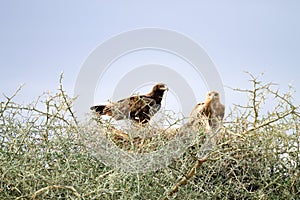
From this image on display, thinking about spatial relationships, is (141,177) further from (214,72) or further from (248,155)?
(214,72)

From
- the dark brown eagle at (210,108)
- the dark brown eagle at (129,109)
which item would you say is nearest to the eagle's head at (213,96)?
the dark brown eagle at (210,108)

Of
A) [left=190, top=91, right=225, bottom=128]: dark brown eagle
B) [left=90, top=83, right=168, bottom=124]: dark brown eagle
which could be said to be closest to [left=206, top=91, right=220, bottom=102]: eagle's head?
[left=190, top=91, right=225, bottom=128]: dark brown eagle

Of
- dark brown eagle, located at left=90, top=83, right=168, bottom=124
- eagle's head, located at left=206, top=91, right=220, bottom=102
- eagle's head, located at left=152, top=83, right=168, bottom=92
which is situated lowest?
dark brown eagle, located at left=90, top=83, right=168, bottom=124

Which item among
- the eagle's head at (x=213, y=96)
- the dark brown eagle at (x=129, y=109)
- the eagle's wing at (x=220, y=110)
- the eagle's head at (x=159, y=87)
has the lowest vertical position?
the dark brown eagle at (x=129, y=109)

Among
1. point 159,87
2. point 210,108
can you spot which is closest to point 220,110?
point 210,108

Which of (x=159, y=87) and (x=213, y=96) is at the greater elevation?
(x=159, y=87)

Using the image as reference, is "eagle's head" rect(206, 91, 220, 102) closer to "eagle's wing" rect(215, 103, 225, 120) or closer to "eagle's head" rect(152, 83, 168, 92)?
"eagle's wing" rect(215, 103, 225, 120)

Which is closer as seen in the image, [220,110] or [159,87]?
[220,110]

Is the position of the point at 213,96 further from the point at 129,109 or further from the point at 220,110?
the point at 129,109

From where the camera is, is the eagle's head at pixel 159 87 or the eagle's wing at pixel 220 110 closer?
the eagle's wing at pixel 220 110

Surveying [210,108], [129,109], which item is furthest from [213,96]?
[129,109]

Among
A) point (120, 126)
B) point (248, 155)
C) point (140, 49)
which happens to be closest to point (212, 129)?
point (248, 155)

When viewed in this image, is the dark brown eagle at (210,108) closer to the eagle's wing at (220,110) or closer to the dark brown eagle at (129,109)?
the eagle's wing at (220,110)

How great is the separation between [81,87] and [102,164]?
12.3 inches
